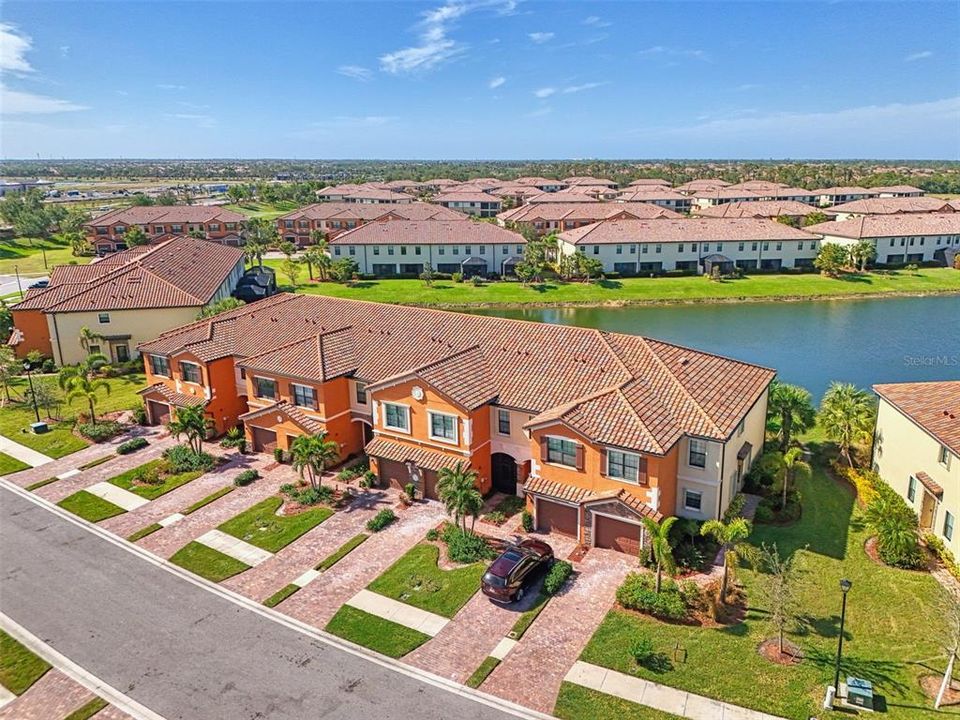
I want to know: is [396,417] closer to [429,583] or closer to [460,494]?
[460,494]

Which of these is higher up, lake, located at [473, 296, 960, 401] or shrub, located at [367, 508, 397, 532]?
shrub, located at [367, 508, 397, 532]

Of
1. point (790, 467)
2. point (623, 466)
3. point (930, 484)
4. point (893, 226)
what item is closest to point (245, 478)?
point (623, 466)

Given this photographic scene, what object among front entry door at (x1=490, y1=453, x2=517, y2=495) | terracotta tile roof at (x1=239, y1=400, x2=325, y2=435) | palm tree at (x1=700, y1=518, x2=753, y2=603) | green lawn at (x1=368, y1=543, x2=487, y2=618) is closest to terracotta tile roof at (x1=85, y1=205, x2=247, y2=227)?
terracotta tile roof at (x1=239, y1=400, x2=325, y2=435)

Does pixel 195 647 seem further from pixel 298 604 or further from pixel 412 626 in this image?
pixel 412 626

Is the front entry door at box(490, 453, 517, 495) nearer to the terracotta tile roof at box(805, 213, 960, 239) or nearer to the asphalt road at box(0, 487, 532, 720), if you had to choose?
the asphalt road at box(0, 487, 532, 720)

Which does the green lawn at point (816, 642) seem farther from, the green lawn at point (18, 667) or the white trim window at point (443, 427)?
the green lawn at point (18, 667)

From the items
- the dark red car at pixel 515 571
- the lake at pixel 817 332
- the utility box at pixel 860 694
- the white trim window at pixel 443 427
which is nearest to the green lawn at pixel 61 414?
the white trim window at pixel 443 427
